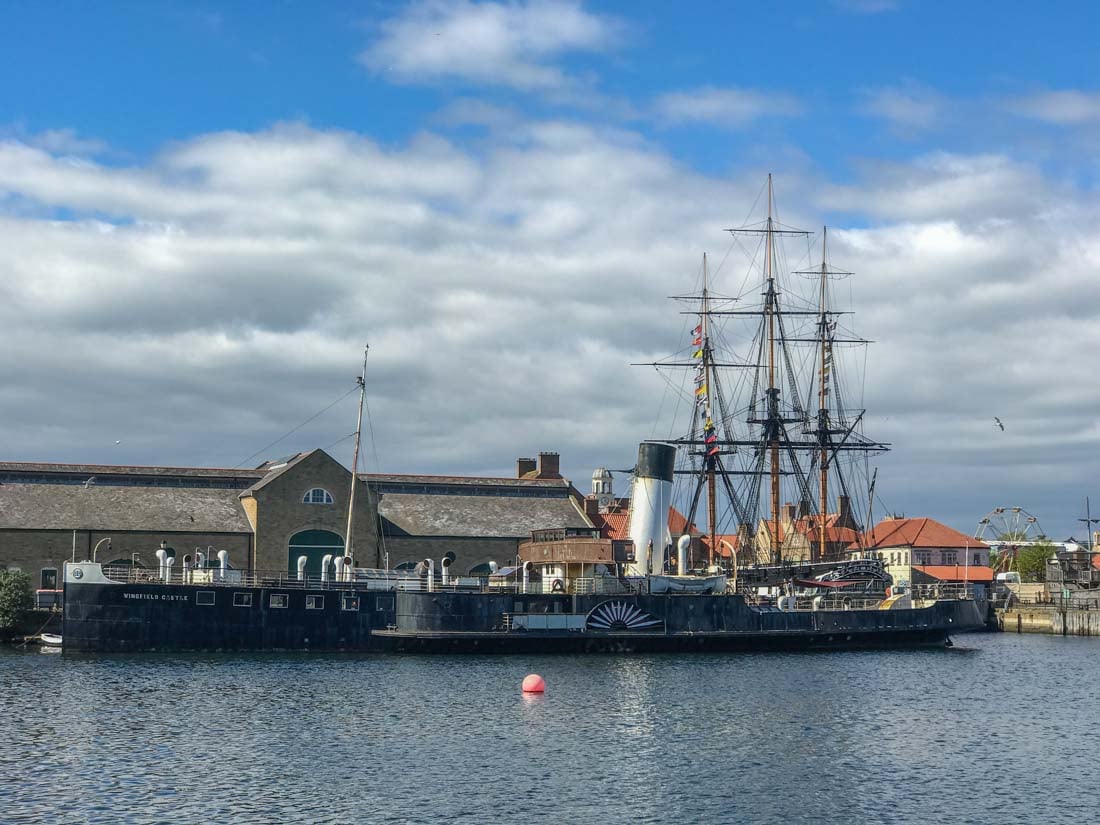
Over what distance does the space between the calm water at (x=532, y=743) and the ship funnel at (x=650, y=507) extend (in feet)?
37.0

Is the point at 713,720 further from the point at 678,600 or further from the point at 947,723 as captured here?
the point at 678,600

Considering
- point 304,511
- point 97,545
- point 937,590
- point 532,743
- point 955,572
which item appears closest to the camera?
point 532,743

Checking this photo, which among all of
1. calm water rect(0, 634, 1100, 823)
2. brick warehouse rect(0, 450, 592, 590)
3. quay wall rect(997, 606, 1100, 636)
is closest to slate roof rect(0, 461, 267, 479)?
brick warehouse rect(0, 450, 592, 590)

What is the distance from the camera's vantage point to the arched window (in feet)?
257

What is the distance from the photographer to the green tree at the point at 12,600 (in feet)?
213

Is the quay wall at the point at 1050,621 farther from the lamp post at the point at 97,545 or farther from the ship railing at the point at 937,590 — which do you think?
the lamp post at the point at 97,545

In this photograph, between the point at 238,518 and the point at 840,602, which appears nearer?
the point at 840,602

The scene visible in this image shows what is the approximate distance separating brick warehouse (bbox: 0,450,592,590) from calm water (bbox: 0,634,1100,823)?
20.0 metres

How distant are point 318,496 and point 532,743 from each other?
150 ft

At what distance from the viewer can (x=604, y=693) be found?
152 ft

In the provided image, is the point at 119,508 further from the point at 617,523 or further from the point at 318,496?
the point at 617,523

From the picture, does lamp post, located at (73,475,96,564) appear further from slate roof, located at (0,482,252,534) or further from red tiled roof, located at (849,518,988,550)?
red tiled roof, located at (849,518,988,550)

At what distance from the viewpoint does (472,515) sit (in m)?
85.6

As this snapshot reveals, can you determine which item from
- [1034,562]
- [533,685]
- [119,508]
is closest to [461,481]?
[119,508]
